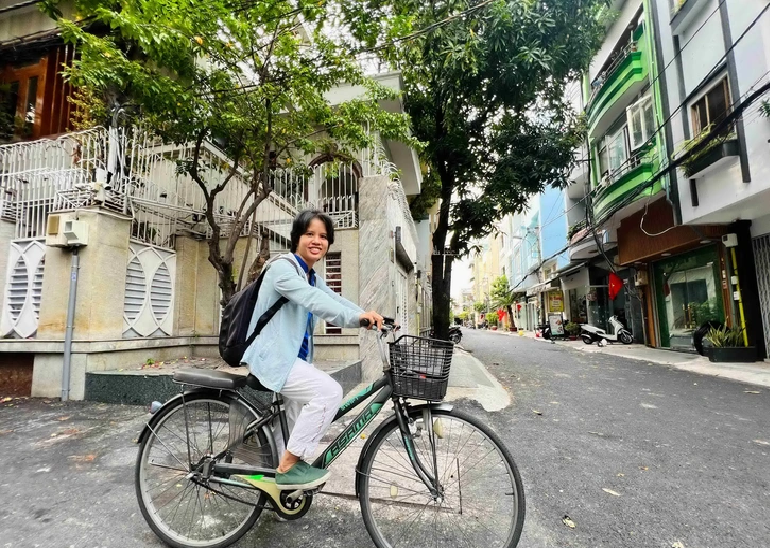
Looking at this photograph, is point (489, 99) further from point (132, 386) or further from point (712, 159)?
point (132, 386)

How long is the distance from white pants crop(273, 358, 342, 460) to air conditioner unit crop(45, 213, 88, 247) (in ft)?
13.8

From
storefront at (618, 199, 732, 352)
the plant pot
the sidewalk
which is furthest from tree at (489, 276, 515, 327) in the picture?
the plant pot

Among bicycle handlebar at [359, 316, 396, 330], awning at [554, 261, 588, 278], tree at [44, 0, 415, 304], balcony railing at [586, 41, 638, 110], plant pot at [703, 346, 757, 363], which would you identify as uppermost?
balcony railing at [586, 41, 638, 110]

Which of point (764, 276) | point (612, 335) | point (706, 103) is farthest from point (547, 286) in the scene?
point (706, 103)

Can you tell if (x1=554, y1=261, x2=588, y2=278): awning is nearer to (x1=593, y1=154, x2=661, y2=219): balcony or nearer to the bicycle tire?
(x1=593, y1=154, x2=661, y2=219): balcony

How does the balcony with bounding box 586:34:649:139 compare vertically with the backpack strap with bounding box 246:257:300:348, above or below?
above

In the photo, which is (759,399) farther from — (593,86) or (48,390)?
(593,86)

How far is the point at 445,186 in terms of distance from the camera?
34.3ft

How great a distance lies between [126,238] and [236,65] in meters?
2.66

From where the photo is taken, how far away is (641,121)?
1111 centimetres

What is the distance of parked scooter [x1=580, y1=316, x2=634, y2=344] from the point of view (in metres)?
13.9

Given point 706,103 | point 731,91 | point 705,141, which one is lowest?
point 705,141

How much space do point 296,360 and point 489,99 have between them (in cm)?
937

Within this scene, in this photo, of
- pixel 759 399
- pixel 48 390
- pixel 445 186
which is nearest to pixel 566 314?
pixel 445 186
